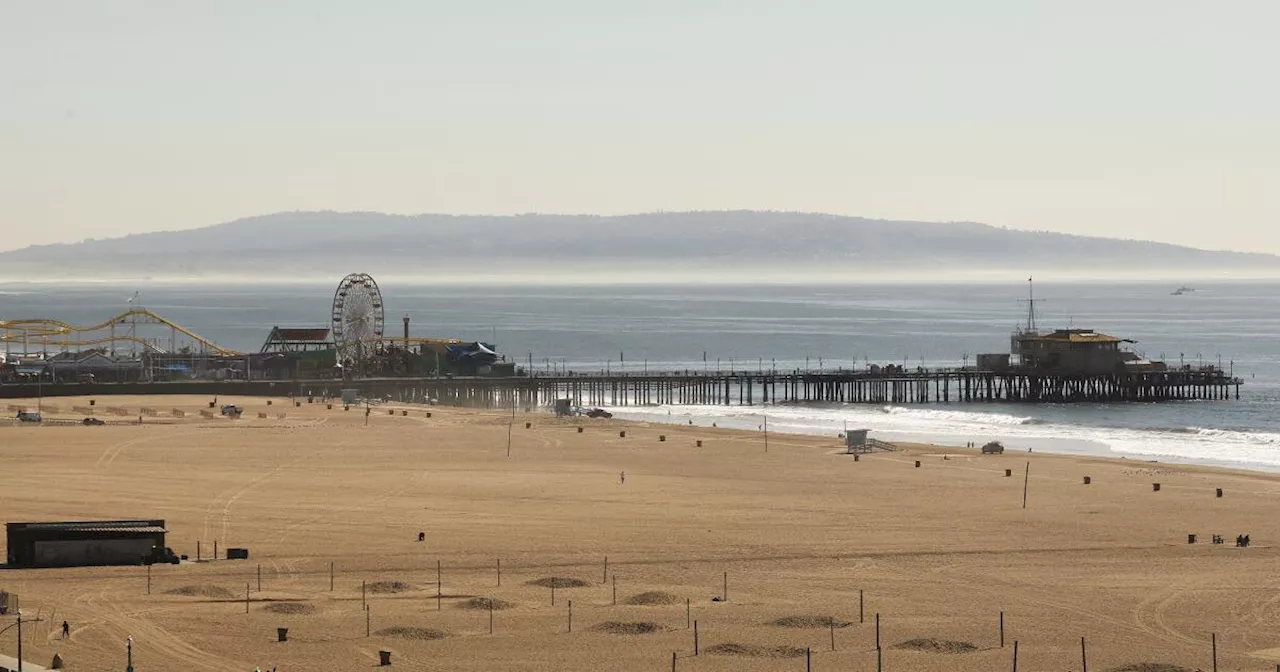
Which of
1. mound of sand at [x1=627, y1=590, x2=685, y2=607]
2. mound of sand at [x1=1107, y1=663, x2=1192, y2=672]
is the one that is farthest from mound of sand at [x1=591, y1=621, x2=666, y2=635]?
mound of sand at [x1=1107, y1=663, x2=1192, y2=672]

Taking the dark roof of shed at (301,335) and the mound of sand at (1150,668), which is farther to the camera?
the dark roof of shed at (301,335)

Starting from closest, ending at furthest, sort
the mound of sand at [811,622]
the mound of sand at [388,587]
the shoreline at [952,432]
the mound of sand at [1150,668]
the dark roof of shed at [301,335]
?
1. the mound of sand at [1150,668]
2. the mound of sand at [811,622]
3. the mound of sand at [388,587]
4. the shoreline at [952,432]
5. the dark roof of shed at [301,335]

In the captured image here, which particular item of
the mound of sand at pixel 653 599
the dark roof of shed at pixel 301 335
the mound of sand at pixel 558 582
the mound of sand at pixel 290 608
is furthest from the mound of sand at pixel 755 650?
the dark roof of shed at pixel 301 335

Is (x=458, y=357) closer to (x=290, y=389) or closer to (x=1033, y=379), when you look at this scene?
(x=290, y=389)

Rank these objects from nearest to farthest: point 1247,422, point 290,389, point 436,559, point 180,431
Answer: point 436,559
point 180,431
point 1247,422
point 290,389

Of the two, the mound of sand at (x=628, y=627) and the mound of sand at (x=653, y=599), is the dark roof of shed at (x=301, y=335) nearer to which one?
the mound of sand at (x=653, y=599)

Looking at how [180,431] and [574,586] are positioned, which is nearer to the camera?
[574,586]

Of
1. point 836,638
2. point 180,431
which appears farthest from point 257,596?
point 180,431
